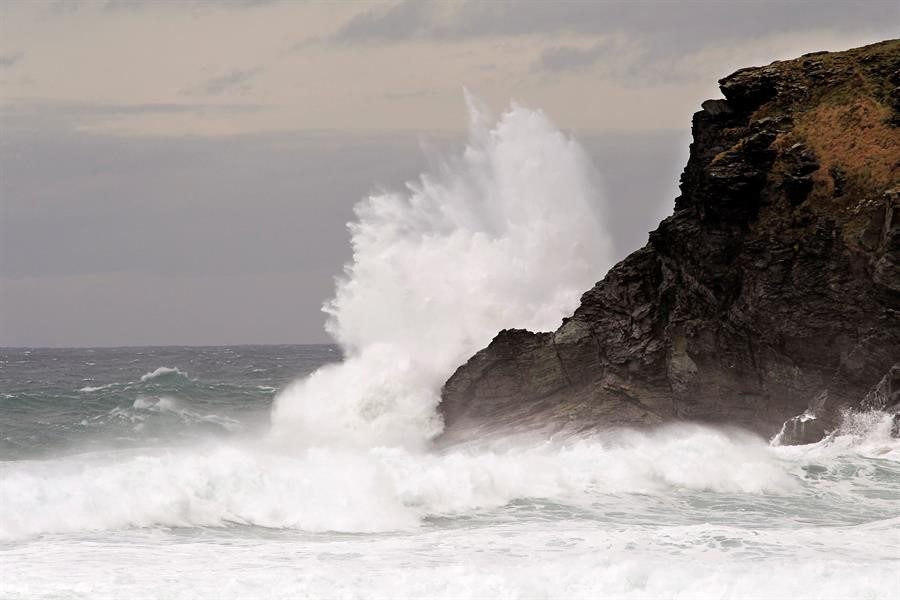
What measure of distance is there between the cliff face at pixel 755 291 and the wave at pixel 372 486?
1847 mm

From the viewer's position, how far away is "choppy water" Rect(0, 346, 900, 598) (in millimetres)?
13953

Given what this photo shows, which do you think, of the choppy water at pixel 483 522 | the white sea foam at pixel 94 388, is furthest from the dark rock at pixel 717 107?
the white sea foam at pixel 94 388

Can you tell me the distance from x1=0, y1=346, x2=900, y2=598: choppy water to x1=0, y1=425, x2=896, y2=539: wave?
4 centimetres

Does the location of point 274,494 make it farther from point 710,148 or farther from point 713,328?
point 710,148

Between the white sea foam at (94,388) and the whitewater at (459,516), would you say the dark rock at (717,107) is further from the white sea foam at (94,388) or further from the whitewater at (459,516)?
the white sea foam at (94,388)

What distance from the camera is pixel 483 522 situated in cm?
Answer: 1839

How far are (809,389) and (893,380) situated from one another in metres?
2.09

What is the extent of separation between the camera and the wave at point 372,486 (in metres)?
18.2

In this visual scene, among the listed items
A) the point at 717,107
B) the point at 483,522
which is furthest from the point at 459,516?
the point at 717,107

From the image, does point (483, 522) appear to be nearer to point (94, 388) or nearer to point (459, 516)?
point (459, 516)

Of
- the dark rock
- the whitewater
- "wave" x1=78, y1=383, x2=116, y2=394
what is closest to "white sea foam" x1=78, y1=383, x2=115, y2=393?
"wave" x1=78, y1=383, x2=116, y2=394

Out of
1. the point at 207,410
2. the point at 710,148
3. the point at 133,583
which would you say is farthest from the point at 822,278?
the point at 207,410

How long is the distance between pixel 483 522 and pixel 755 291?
958 cm

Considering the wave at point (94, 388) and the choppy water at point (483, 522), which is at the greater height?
the wave at point (94, 388)
